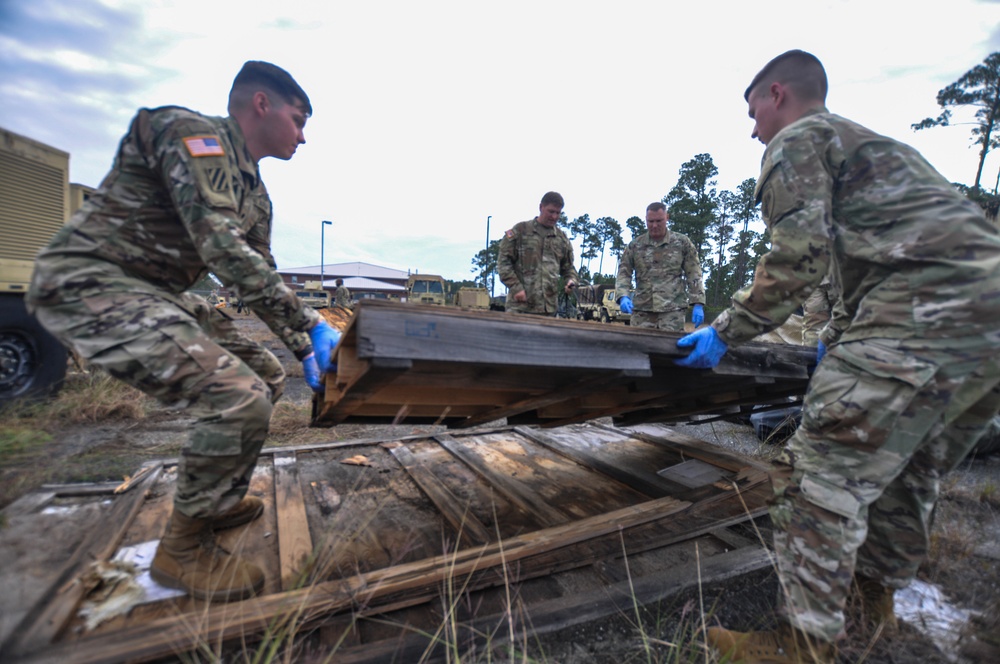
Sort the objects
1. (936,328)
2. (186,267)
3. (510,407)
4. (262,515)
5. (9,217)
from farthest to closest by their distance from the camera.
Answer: (9,217)
(510,407)
(262,515)
(186,267)
(936,328)

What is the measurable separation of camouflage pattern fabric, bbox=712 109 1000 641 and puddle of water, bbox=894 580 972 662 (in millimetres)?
226

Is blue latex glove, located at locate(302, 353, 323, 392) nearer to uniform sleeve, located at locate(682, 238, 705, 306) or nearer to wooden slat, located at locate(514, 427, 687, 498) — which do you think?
wooden slat, located at locate(514, 427, 687, 498)

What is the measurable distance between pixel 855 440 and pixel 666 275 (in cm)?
481

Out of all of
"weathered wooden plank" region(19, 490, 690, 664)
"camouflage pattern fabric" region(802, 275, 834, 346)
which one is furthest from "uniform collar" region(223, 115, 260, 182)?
"camouflage pattern fabric" region(802, 275, 834, 346)

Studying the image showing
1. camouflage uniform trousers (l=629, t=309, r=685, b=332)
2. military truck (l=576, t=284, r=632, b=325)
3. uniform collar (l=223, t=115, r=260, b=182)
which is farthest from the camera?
military truck (l=576, t=284, r=632, b=325)

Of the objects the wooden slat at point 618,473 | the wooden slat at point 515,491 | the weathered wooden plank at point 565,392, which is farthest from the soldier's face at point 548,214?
the weathered wooden plank at point 565,392

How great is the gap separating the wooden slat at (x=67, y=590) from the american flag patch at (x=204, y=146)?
1.55m

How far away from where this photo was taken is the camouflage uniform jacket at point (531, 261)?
5.89 m

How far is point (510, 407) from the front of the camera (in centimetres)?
255

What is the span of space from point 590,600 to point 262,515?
5.15ft

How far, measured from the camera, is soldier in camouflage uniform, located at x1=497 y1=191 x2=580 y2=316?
5.89 meters

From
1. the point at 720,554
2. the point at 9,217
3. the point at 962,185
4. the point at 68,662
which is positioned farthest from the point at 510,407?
the point at 962,185

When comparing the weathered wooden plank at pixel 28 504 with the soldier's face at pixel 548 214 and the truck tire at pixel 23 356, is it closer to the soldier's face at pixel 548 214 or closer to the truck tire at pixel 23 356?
the truck tire at pixel 23 356

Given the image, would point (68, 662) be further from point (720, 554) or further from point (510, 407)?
point (720, 554)
